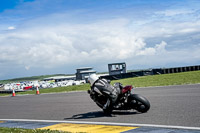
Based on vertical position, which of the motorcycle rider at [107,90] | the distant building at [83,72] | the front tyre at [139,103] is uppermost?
the distant building at [83,72]

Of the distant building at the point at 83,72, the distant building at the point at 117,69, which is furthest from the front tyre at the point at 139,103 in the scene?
the distant building at the point at 83,72

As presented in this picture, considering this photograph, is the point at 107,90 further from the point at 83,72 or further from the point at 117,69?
the point at 83,72

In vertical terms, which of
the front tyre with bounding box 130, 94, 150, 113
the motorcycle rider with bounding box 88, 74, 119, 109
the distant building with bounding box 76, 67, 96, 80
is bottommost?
the front tyre with bounding box 130, 94, 150, 113

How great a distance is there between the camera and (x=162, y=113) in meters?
8.52

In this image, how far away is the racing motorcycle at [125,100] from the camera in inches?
344

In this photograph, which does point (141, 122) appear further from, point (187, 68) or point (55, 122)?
point (187, 68)

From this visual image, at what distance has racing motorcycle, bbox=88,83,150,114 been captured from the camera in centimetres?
875

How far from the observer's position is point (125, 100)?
923 cm

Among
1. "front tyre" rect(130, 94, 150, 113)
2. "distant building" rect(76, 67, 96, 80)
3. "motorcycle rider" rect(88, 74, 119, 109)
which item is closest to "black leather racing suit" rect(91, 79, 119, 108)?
"motorcycle rider" rect(88, 74, 119, 109)

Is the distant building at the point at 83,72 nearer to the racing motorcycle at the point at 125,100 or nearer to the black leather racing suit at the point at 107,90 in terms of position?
the racing motorcycle at the point at 125,100

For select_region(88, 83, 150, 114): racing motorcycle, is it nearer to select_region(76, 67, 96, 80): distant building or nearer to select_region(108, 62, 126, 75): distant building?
select_region(108, 62, 126, 75): distant building

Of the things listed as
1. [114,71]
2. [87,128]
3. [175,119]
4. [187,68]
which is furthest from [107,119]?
[114,71]

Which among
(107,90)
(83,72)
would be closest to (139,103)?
(107,90)

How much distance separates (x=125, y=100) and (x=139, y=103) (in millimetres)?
558
